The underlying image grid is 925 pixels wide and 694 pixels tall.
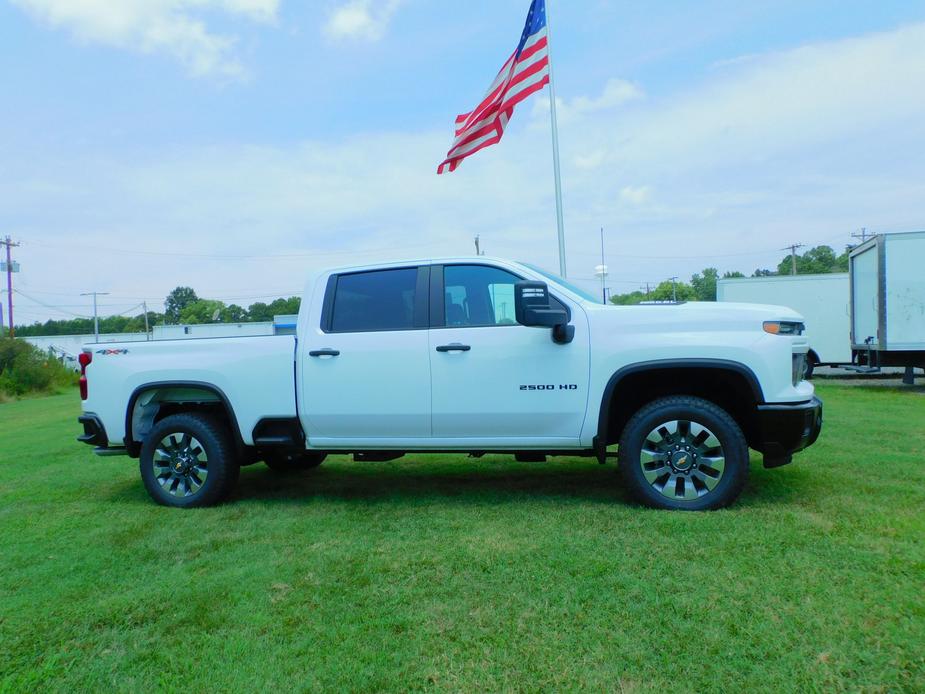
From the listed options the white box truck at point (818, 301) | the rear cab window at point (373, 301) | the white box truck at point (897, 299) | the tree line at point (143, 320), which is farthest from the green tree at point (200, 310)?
the rear cab window at point (373, 301)

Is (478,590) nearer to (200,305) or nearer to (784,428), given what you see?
(784,428)

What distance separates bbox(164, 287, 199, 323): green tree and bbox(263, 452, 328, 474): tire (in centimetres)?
9945

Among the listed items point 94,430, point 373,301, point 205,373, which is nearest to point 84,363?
point 94,430

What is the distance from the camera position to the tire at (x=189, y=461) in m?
5.42

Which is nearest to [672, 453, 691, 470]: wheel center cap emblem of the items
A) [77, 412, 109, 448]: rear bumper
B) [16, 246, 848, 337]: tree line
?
[77, 412, 109, 448]: rear bumper

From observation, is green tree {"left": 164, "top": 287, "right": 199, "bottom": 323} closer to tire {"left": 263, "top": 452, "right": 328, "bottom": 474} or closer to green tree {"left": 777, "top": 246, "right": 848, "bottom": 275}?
green tree {"left": 777, "top": 246, "right": 848, "bottom": 275}

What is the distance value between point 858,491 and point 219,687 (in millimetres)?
4567

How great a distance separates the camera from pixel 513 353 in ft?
Answer: 16.0

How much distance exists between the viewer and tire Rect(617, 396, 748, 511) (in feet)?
15.0

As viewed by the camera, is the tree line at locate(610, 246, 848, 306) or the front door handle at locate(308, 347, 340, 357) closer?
the front door handle at locate(308, 347, 340, 357)

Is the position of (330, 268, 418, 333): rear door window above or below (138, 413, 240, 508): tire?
above

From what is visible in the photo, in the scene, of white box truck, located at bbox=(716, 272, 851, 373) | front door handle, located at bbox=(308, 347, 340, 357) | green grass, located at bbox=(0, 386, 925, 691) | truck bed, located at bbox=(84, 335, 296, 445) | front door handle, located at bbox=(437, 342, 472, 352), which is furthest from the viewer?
white box truck, located at bbox=(716, 272, 851, 373)

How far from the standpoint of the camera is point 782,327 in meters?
4.64

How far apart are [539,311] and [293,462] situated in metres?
3.32
